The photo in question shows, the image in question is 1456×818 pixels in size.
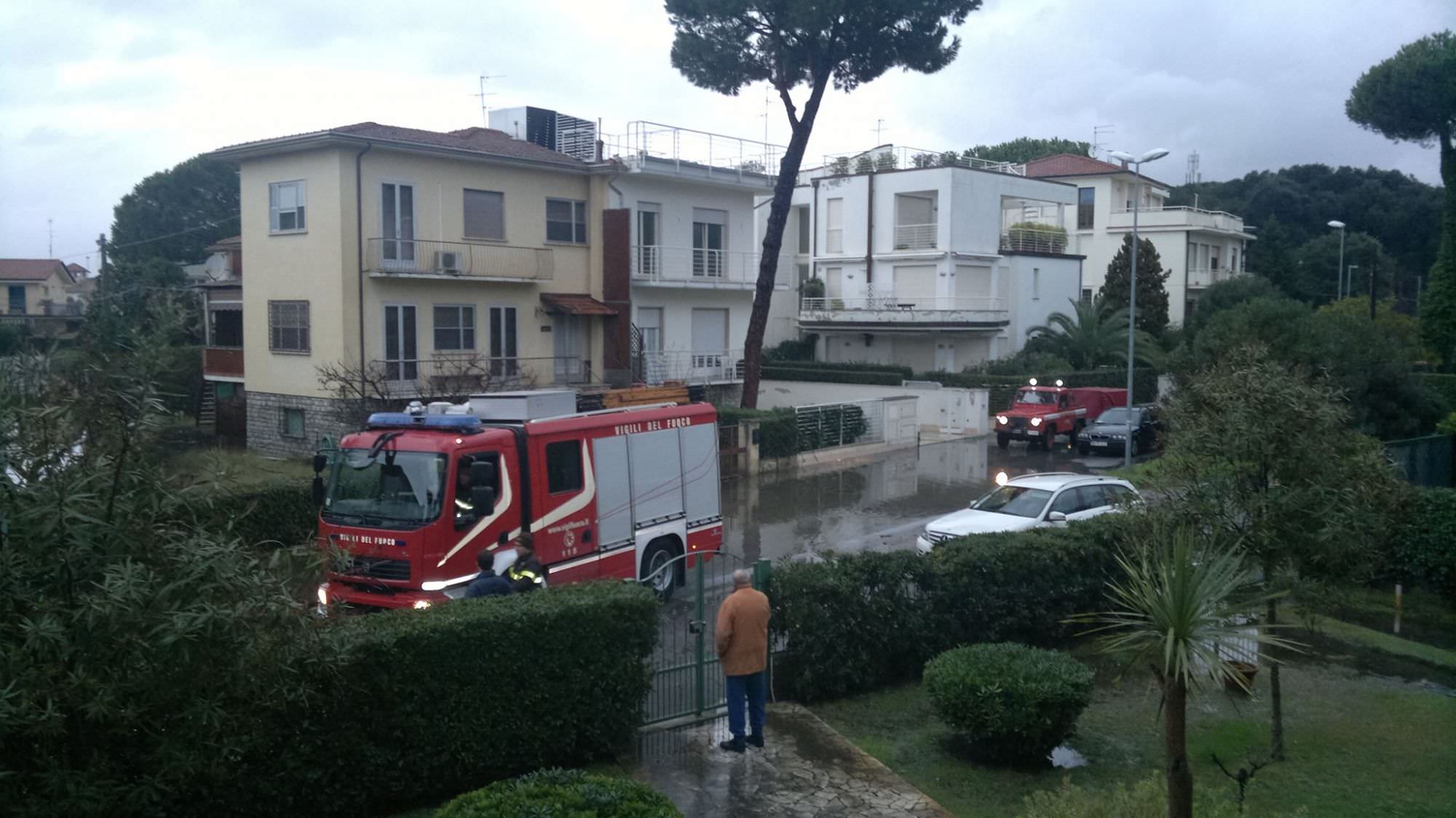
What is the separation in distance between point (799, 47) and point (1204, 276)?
4086 cm

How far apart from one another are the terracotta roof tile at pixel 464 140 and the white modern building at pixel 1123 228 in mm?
34005

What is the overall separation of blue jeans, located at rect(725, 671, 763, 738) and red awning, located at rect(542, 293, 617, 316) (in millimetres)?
24269

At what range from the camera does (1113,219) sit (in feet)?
195

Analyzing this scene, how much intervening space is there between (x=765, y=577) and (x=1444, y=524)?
1175 cm

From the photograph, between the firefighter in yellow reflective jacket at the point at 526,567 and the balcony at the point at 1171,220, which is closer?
the firefighter in yellow reflective jacket at the point at 526,567

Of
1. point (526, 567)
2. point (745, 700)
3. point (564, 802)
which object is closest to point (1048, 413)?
point (526, 567)

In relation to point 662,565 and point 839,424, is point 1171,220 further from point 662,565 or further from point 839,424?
point 662,565

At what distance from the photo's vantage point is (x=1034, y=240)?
50.8 meters

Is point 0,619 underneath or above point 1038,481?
above

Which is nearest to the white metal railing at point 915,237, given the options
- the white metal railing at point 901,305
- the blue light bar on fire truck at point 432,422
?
the white metal railing at point 901,305

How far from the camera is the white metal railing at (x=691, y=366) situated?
35344mm

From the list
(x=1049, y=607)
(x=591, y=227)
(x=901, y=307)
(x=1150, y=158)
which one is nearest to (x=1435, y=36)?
(x=901, y=307)

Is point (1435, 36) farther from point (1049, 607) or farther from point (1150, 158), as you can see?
point (1049, 607)

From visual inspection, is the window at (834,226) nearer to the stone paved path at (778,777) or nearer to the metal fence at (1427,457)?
the metal fence at (1427,457)
